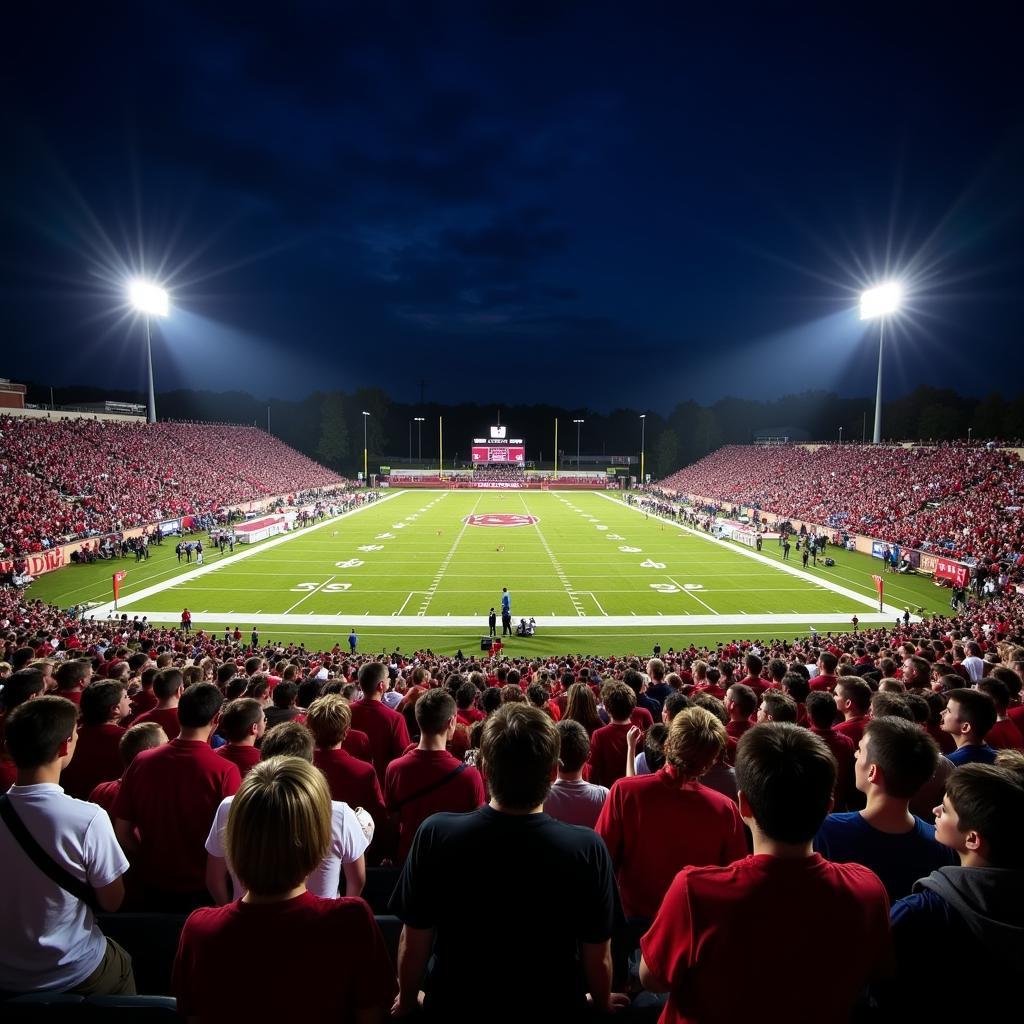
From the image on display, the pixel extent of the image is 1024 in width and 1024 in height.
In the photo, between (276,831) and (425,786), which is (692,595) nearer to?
(425,786)

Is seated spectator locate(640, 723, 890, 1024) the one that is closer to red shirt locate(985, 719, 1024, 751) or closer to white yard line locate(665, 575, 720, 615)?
red shirt locate(985, 719, 1024, 751)

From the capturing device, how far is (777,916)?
6.98 feet

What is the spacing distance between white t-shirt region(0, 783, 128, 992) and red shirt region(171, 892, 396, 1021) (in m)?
1.09

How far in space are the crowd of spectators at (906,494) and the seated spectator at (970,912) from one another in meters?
32.5

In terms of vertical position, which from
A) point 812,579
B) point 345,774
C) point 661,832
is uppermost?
point 661,832

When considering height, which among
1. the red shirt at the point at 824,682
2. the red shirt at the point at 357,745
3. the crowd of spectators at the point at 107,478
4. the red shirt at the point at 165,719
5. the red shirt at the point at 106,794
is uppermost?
the crowd of spectators at the point at 107,478

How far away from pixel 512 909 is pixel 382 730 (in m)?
4.08

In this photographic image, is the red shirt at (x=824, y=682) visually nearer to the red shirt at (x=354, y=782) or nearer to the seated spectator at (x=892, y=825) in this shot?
the seated spectator at (x=892, y=825)

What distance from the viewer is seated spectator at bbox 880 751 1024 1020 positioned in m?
2.20

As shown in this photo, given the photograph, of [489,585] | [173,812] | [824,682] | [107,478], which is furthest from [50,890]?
[107,478]

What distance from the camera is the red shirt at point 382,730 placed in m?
6.07

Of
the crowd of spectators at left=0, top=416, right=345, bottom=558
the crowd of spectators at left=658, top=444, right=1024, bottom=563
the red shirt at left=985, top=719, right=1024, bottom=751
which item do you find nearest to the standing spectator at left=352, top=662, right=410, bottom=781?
the red shirt at left=985, top=719, right=1024, bottom=751

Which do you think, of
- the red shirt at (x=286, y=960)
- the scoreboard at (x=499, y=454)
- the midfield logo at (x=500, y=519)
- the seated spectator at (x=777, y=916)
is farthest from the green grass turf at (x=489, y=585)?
the scoreboard at (x=499, y=454)

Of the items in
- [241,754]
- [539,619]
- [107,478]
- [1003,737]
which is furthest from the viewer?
[107,478]
